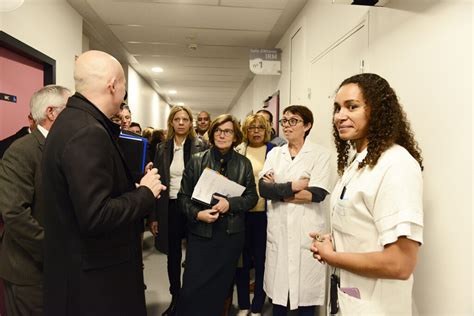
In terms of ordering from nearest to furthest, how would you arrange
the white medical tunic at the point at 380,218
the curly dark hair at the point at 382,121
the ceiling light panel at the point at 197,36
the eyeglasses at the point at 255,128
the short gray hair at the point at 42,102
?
the white medical tunic at the point at 380,218 → the curly dark hair at the point at 382,121 → the short gray hair at the point at 42,102 → the eyeglasses at the point at 255,128 → the ceiling light panel at the point at 197,36

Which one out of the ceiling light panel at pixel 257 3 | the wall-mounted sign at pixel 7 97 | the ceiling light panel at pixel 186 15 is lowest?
the wall-mounted sign at pixel 7 97

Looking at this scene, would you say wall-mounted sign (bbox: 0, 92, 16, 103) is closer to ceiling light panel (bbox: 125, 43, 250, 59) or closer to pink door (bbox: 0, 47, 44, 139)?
pink door (bbox: 0, 47, 44, 139)

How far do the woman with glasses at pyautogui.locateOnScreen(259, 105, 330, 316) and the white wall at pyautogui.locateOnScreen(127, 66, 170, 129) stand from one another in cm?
441

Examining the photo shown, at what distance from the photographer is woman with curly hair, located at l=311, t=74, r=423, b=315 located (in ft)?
3.06

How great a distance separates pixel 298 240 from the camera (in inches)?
79.2

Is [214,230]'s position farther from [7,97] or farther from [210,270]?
[7,97]

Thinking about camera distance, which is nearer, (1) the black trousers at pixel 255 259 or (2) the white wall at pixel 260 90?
(1) the black trousers at pixel 255 259

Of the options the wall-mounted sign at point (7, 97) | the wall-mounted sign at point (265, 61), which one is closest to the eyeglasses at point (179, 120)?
the wall-mounted sign at point (7, 97)

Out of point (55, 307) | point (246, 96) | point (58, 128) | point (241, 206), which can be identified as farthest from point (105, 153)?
point (246, 96)

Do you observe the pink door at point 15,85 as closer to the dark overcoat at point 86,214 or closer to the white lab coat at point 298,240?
the dark overcoat at point 86,214

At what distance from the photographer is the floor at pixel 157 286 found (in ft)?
8.58

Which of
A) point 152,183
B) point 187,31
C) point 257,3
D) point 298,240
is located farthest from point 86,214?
point 187,31

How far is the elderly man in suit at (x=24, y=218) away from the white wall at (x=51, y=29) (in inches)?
53.4

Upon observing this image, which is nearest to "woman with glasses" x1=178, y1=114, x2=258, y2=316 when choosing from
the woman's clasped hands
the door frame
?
the woman's clasped hands
